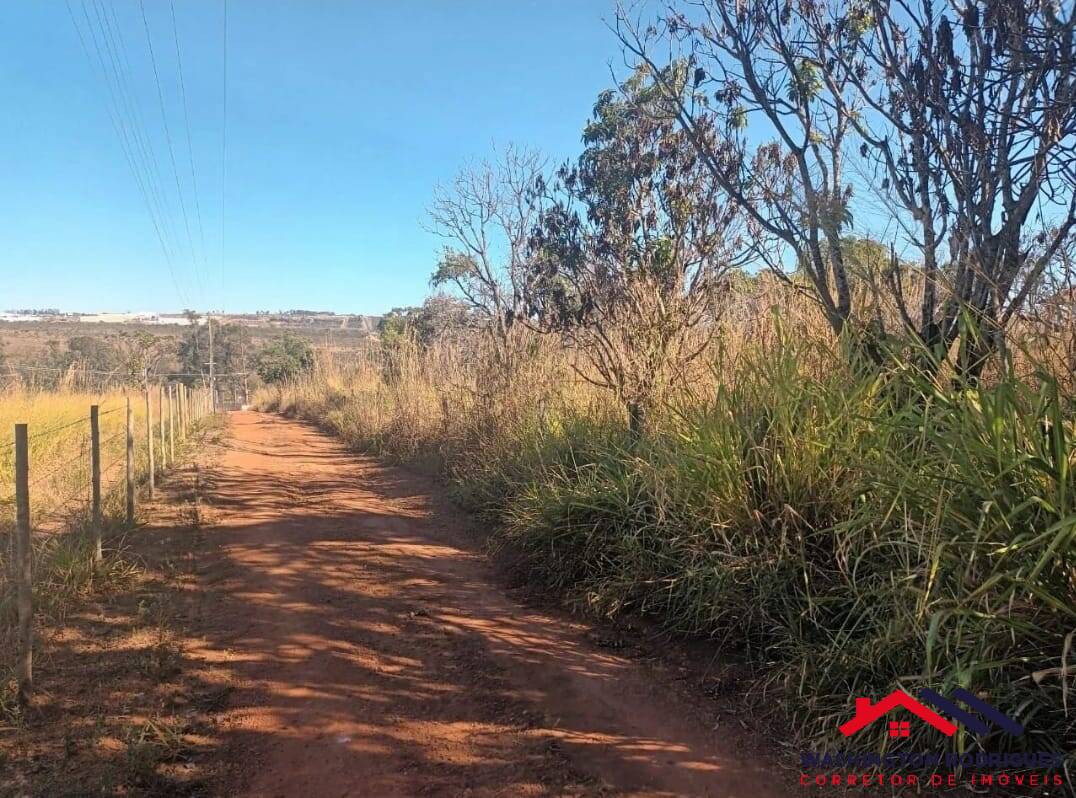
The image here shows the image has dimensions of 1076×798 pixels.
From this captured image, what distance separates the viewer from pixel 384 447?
551 inches

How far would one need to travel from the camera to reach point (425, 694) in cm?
343

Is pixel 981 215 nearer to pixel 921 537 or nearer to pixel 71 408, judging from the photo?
pixel 921 537

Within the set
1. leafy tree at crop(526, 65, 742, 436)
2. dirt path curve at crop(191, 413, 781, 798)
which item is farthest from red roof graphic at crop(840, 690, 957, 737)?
leafy tree at crop(526, 65, 742, 436)

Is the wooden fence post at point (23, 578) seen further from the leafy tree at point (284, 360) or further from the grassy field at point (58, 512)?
the leafy tree at point (284, 360)

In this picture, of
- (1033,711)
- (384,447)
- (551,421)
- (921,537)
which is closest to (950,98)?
(921,537)

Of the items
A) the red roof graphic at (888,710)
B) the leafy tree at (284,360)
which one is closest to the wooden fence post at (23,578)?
the red roof graphic at (888,710)

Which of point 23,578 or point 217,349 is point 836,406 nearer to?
point 23,578

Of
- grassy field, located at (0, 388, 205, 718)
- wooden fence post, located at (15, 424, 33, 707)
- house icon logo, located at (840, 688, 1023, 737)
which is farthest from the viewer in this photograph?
grassy field, located at (0, 388, 205, 718)

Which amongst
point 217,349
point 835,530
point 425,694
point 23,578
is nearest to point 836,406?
point 835,530

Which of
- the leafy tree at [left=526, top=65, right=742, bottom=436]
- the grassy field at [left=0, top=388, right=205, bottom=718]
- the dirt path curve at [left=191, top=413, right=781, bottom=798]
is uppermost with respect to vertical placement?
the leafy tree at [left=526, top=65, right=742, bottom=436]

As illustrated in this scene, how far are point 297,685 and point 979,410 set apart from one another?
12.0ft

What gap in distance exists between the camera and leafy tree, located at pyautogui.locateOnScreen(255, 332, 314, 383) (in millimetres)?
39366

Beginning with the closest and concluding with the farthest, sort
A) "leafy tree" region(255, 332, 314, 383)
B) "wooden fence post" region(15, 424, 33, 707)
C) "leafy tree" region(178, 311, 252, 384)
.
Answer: "wooden fence post" region(15, 424, 33, 707)
"leafy tree" region(255, 332, 314, 383)
"leafy tree" region(178, 311, 252, 384)

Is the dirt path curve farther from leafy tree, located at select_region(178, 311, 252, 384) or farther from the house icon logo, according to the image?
leafy tree, located at select_region(178, 311, 252, 384)
